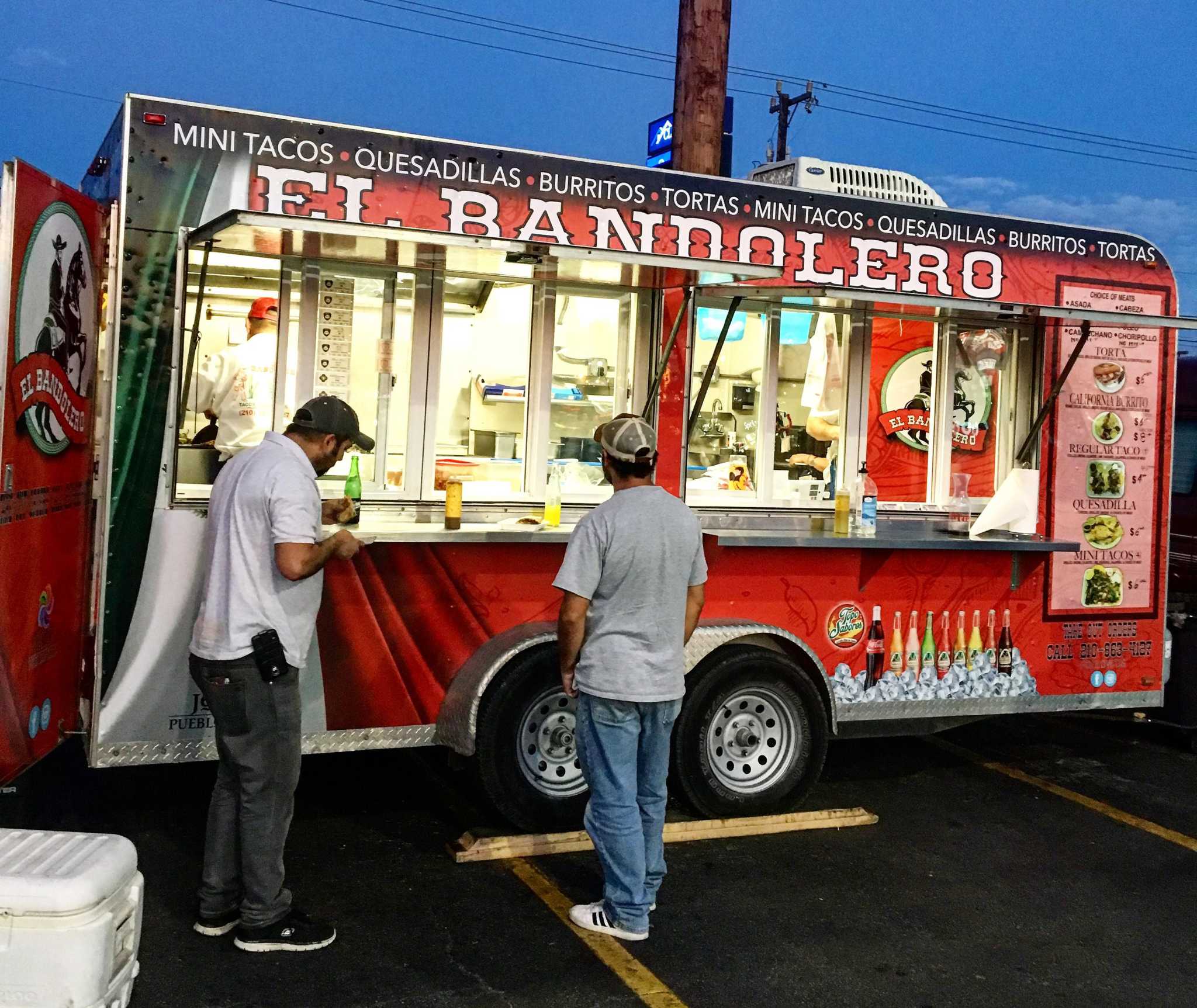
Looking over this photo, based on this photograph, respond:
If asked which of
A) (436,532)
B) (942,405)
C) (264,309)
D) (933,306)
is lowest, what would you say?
(436,532)

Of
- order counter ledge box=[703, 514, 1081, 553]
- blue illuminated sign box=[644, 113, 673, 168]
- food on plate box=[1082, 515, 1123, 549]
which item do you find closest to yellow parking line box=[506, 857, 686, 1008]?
order counter ledge box=[703, 514, 1081, 553]

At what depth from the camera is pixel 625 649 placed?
4.55m

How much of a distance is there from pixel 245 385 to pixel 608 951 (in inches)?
117

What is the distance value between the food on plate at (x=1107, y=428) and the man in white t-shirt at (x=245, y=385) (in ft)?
14.2

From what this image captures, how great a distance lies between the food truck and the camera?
5094mm

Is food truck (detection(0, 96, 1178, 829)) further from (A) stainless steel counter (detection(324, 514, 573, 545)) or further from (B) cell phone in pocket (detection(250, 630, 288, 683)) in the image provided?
(B) cell phone in pocket (detection(250, 630, 288, 683))

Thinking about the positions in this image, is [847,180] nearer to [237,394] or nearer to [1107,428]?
[1107,428]

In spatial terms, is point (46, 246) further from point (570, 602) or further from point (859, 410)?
point (859, 410)

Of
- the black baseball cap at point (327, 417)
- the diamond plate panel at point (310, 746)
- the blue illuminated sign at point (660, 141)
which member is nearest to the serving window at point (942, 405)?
the diamond plate panel at point (310, 746)

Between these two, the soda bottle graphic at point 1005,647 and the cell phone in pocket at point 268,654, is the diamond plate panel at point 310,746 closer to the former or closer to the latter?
the cell phone in pocket at point 268,654

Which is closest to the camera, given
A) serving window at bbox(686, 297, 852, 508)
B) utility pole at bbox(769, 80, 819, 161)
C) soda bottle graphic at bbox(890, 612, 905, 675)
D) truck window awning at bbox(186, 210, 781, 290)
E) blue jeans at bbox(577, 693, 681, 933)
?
blue jeans at bbox(577, 693, 681, 933)

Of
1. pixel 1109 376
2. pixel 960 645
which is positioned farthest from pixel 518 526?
pixel 1109 376

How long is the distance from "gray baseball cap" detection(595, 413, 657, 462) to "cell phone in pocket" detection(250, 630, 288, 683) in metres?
1.33

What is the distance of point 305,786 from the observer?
21.0 ft
